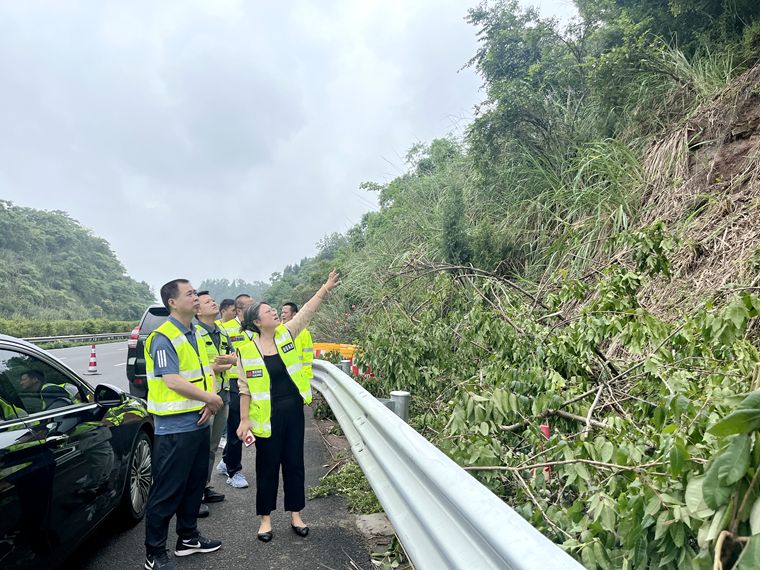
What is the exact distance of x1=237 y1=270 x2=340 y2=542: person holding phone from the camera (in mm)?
3957

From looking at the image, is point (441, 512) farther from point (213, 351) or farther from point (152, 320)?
point (152, 320)

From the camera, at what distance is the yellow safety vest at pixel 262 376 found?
3.99 m

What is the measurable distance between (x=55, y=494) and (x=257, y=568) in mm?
1211

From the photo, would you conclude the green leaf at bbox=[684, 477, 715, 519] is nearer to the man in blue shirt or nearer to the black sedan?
the black sedan

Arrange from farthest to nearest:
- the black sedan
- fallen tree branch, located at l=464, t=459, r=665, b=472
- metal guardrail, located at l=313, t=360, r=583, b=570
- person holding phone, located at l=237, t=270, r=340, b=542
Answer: person holding phone, located at l=237, t=270, r=340, b=542 → the black sedan → fallen tree branch, located at l=464, t=459, r=665, b=472 → metal guardrail, located at l=313, t=360, r=583, b=570

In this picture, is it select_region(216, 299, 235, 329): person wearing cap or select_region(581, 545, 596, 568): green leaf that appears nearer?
select_region(581, 545, 596, 568): green leaf

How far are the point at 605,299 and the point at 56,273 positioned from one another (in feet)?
239

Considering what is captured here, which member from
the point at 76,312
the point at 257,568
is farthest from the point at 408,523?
the point at 76,312

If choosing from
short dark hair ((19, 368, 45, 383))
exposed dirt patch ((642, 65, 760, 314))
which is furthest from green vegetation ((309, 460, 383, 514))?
exposed dirt patch ((642, 65, 760, 314))

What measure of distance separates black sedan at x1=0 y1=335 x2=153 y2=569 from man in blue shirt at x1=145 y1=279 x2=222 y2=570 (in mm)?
355

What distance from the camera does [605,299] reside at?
359 centimetres

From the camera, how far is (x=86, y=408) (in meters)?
3.59

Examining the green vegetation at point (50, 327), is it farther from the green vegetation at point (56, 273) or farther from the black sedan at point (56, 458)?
the black sedan at point (56, 458)

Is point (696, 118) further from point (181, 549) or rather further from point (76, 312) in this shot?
point (76, 312)
